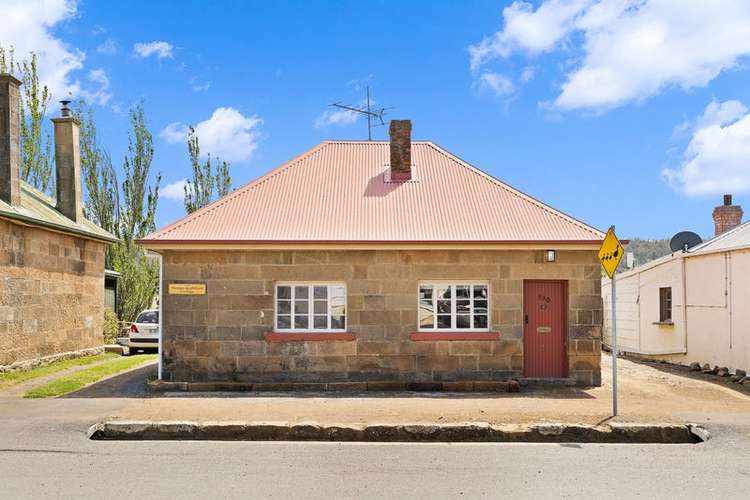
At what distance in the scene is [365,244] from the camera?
13.4 m

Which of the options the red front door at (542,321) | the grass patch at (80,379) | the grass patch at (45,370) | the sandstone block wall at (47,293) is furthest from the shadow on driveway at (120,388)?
the red front door at (542,321)

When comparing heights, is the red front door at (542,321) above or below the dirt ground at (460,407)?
above

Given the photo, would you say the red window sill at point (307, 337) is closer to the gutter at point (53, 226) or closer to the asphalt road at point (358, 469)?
the asphalt road at point (358, 469)

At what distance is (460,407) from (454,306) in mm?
2903

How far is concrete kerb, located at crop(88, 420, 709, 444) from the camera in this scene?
973 centimetres

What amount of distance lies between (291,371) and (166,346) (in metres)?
2.47

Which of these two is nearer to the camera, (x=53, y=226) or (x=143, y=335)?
(x=53, y=226)

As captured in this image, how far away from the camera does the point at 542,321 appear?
46.0 feet

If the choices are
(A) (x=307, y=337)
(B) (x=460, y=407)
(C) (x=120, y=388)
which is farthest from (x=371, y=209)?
(C) (x=120, y=388)

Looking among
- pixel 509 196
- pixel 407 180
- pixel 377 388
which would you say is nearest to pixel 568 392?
pixel 377 388

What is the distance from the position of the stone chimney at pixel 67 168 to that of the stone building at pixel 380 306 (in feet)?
23.6

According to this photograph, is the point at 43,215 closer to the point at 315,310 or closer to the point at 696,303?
the point at 315,310

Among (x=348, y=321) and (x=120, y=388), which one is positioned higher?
(x=348, y=321)

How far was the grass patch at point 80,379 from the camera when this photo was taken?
12.9 m
